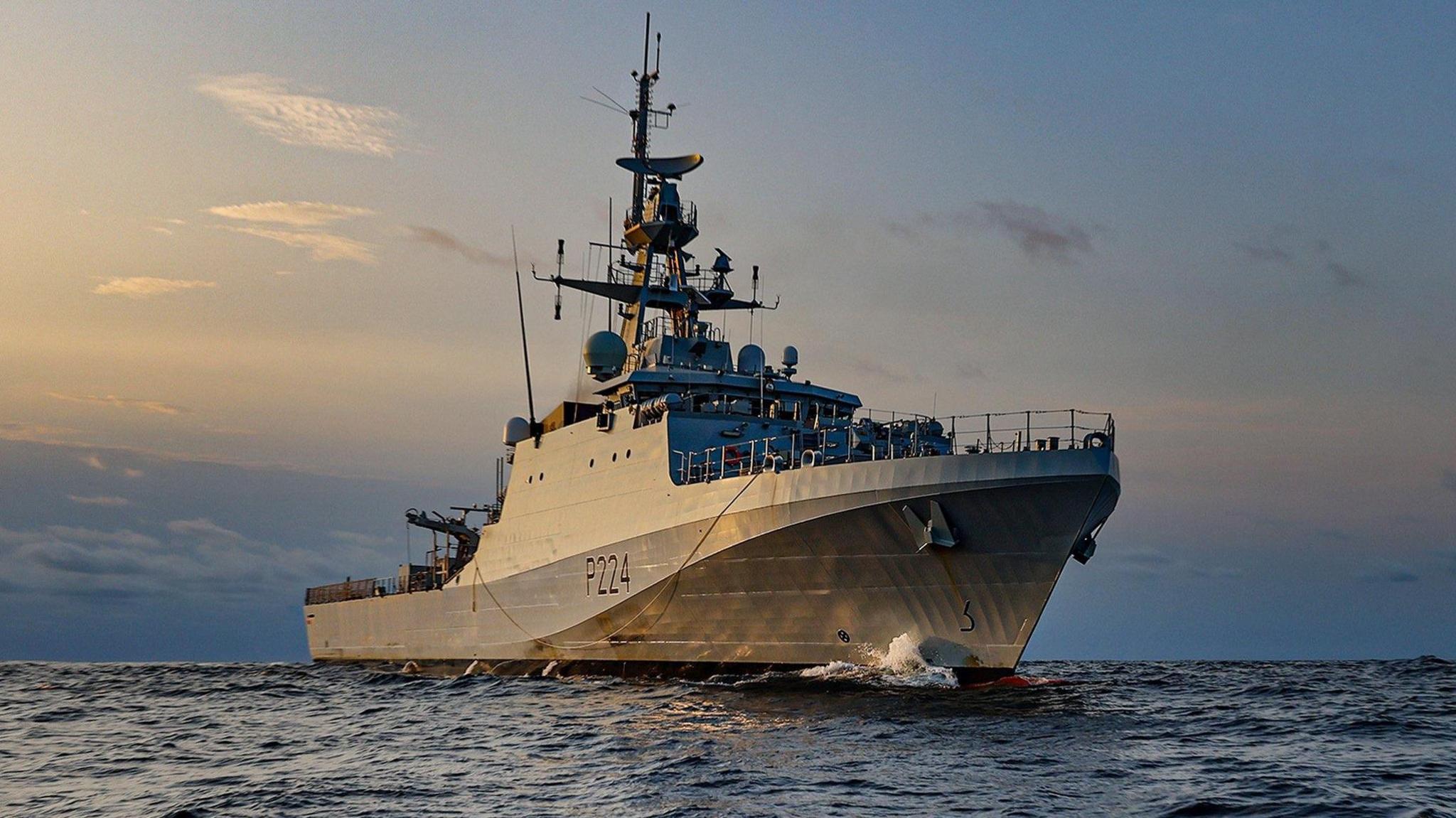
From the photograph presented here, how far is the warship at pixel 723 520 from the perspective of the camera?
20.4m

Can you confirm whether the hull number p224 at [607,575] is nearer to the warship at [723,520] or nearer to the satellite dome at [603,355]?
the warship at [723,520]

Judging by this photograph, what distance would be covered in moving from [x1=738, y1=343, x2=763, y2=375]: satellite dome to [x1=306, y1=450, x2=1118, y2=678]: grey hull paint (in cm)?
688

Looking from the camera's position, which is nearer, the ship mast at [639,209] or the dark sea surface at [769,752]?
the dark sea surface at [769,752]

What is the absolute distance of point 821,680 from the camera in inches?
862

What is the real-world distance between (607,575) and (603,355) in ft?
23.6

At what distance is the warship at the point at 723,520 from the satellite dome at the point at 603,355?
0.04 m

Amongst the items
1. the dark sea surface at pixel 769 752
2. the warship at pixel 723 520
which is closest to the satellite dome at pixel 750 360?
the warship at pixel 723 520

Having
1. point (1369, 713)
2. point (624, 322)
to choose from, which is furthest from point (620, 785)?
point (624, 322)

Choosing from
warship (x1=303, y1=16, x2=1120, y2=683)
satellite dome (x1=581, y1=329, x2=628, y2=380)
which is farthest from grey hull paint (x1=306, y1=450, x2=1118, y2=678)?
satellite dome (x1=581, y1=329, x2=628, y2=380)

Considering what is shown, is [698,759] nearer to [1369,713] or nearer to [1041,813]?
[1041,813]

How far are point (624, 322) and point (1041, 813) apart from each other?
24790 millimetres

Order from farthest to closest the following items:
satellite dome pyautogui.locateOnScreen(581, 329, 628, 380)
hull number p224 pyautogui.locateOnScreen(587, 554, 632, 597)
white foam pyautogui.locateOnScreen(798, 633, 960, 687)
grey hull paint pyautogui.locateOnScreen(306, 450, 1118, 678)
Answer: satellite dome pyautogui.locateOnScreen(581, 329, 628, 380)
hull number p224 pyautogui.locateOnScreen(587, 554, 632, 597)
white foam pyautogui.locateOnScreen(798, 633, 960, 687)
grey hull paint pyautogui.locateOnScreen(306, 450, 1118, 678)

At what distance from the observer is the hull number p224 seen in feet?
84.2

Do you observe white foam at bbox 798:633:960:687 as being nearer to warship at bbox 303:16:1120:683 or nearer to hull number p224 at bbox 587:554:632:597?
warship at bbox 303:16:1120:683
